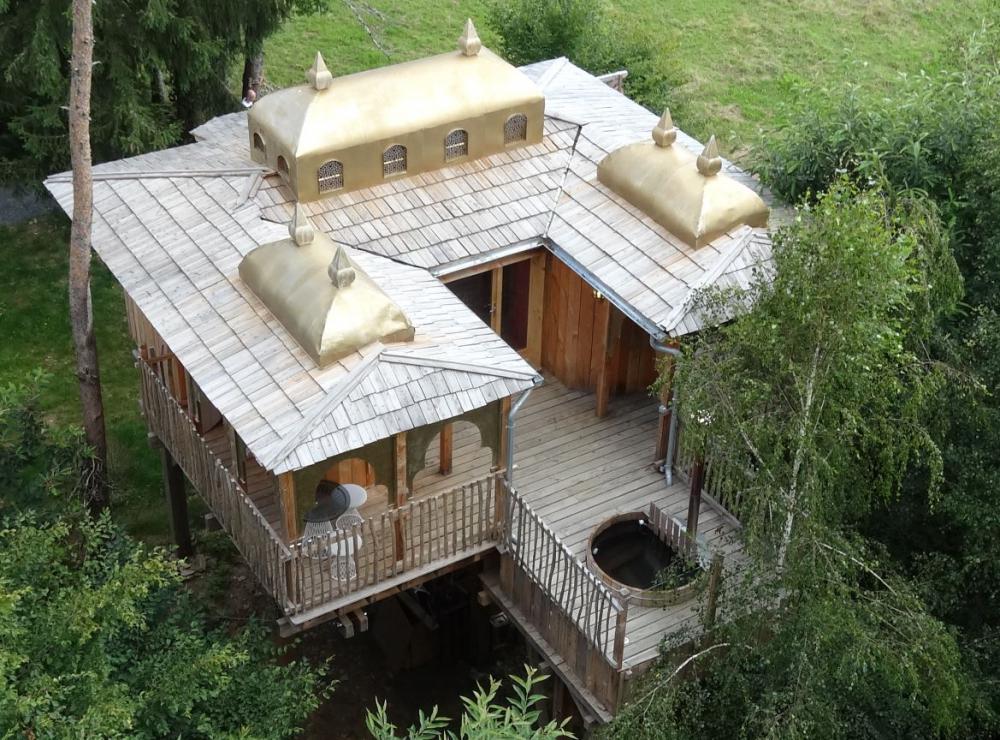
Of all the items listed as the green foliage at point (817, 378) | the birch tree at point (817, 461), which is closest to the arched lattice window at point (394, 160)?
the birch tree at point (817, 461)

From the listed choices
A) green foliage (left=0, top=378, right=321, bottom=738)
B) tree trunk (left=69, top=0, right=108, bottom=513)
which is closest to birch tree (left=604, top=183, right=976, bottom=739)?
green foliage (left=0, top=378, right=321, bottom=738)

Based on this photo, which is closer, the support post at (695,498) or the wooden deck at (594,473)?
the support post at (695,498)

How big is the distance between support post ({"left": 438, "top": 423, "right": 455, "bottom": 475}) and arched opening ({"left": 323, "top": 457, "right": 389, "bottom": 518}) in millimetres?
757

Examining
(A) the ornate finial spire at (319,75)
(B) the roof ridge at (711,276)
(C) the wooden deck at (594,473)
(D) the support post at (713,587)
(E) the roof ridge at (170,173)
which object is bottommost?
(C) the wooden deck at (594,473)

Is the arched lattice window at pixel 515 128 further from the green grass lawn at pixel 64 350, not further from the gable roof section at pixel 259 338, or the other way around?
the green grass lawn at pixel 64 350

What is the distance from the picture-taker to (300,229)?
48.5 feet

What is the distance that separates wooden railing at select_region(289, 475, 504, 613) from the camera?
14.1m

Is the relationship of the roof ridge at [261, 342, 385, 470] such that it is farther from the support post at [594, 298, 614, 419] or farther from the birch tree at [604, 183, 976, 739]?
the support post at [594, 298, 614, 419]

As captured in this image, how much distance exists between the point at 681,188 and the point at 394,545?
5.55 metres

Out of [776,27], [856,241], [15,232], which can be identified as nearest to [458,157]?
[856,241]

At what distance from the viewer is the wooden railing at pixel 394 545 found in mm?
14086

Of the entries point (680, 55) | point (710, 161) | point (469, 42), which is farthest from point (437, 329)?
point (680, 55)

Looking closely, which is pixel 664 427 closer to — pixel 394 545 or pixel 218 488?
pixel 394 545

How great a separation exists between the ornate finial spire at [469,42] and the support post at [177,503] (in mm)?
6582
